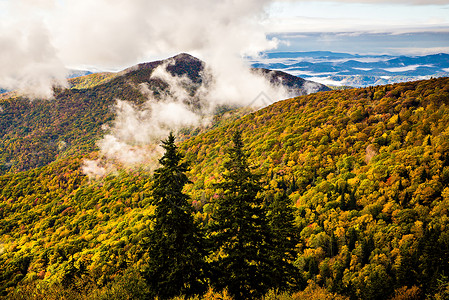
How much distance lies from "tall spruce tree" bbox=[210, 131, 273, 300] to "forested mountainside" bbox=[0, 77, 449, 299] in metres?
2.44

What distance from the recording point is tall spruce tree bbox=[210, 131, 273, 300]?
19.6 m

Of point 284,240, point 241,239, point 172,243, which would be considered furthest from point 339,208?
point 172,243

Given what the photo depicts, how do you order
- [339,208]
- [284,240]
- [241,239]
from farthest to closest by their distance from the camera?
[339,208] < [284,240] < [241,239]

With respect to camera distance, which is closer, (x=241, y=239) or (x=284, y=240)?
(x=241, y=239)

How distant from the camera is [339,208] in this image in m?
66.4

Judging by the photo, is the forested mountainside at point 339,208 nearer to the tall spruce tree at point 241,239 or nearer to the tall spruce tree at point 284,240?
the tall spruce tree at point 284,240

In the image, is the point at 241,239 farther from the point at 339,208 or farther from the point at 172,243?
the point at 339,208

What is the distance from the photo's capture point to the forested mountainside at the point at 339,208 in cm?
3622

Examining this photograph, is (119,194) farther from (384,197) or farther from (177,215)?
(177,215)

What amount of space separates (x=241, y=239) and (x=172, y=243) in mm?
5494

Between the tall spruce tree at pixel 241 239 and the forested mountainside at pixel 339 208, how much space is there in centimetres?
244

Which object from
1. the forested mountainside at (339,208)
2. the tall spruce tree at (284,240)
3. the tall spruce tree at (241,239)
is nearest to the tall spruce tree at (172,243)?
the forested mountainside at (339,208)

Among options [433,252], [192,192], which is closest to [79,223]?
[192,192]

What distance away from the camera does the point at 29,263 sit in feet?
399
